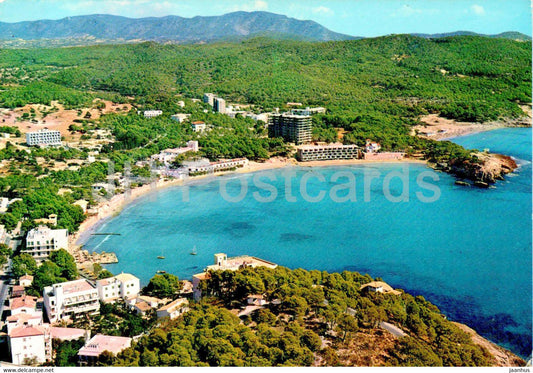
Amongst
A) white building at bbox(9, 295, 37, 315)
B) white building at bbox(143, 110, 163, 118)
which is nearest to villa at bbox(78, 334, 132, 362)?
white building at bbox(9, 295, 37, 315)

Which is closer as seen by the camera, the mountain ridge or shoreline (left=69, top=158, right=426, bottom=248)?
shoreline (left=69, top=158, right=426, bottom=248)

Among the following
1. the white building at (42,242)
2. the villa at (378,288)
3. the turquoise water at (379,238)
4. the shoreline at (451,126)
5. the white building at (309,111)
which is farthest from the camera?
the white building at (309,111)

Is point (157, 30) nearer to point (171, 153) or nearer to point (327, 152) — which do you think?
point (171, 153)

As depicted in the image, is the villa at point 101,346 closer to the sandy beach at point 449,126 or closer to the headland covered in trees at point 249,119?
the headland covered in trees at point 249,119

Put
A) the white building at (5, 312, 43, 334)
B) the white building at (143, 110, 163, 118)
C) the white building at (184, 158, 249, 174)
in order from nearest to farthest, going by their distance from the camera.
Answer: the white building at (5, 312, 43, 334), the white building at (184, 158, 249, 174), the white building at (143, 110, 163, 118)

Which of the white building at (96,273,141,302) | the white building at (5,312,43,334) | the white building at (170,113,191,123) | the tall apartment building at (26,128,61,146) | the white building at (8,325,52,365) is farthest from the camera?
the white building at (170,113,191,123)

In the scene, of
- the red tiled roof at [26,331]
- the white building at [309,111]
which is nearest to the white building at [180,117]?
the white building at [309,111]

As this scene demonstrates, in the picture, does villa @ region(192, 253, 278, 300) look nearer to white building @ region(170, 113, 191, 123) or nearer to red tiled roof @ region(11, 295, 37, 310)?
red tiled roof @ region(11, 295, 37, 310)
